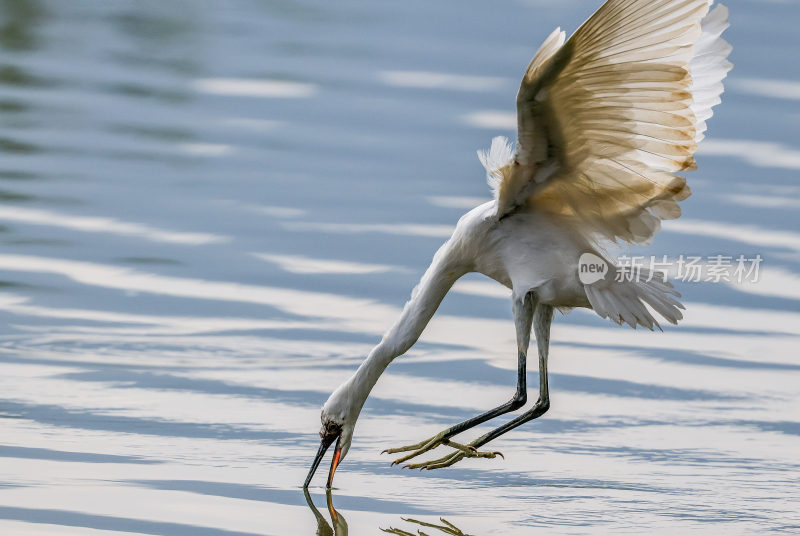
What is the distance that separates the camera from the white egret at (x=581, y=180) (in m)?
6.70

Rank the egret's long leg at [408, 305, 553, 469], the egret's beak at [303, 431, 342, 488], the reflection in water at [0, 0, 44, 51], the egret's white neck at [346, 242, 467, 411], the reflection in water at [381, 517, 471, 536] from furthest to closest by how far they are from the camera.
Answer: the reflection in water at [0, 0, 44, 51] → the egret's long leg at [408, 305, 553, 469] → the egret's white neck at [346, 242, 467, 411] → the egret's beak at [303, 431, 342, 488] → the reflection in water at [381, 517, 471, 536]

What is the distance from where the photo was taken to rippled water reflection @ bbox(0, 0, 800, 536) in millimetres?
7422

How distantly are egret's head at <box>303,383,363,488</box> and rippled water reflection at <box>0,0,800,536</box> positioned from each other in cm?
15

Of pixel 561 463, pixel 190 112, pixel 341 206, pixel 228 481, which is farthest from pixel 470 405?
pixel 190 112

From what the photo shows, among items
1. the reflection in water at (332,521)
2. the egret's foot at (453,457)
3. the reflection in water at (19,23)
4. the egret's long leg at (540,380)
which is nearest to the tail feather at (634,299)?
the egret's long leg at (540,380)

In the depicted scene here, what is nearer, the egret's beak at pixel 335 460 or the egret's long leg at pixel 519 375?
the egret's beak at pixel 335 460

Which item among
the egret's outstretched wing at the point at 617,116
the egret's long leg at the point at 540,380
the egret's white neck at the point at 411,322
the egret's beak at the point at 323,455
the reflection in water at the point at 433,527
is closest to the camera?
the egret's outstretched wing at the point at 617,116

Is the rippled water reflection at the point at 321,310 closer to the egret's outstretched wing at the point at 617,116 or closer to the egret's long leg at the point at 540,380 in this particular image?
the egret's long leg at the point at 540,380

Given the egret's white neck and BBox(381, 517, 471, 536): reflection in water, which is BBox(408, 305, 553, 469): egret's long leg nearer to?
the egret's white neck

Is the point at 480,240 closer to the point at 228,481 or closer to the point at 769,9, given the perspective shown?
the point at 228,481

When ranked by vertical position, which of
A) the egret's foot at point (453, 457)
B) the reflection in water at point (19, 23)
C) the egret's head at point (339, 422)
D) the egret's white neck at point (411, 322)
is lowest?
the egret's foot at point (453, 457)

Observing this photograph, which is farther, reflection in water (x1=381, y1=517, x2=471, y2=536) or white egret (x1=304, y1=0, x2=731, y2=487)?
reflection in water (x1=381, y1=517, x2=471, y2=536)

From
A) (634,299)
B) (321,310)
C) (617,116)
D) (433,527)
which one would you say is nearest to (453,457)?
(433,527)

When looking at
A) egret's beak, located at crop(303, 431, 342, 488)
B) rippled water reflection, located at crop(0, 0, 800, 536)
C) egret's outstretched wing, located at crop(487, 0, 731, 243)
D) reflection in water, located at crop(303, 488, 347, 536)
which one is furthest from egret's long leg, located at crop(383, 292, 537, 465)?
reflection in water, located at crop(303, 488, 347, 536)
